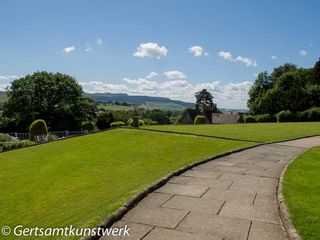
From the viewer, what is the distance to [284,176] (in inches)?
307

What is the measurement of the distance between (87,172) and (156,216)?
659 centimetres

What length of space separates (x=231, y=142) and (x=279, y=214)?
9.85 m

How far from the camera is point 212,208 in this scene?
5418 mm

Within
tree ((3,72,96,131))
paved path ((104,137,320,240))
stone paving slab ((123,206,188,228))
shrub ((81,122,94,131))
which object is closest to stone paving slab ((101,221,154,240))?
paved path ((104,137,320,240))

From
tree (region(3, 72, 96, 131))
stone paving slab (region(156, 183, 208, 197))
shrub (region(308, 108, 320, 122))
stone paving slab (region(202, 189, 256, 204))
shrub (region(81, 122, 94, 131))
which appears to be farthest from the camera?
tree (region(3, 72, 96, 131))

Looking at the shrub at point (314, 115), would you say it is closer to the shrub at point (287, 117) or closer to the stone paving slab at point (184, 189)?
the shrub at point (287, 117)

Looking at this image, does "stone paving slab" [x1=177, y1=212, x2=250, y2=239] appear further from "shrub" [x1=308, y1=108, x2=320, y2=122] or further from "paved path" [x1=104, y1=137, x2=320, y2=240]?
"shrub" [x1=308, y1=108, x2=320, y2=122]

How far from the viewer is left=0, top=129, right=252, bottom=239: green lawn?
679 centimetres

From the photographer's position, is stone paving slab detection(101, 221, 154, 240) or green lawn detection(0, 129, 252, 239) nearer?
stone paving slab detection(101, 221, 154, 240)

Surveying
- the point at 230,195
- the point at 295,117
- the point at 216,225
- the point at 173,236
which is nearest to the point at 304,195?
the point at 230,195

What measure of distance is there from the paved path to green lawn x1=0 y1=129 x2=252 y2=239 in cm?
66

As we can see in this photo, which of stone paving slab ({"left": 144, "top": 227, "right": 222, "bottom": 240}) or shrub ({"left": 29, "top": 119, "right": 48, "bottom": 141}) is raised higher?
stone paving slab ({"left": 144, "top": 227, "right": 222, "bottom": 240})

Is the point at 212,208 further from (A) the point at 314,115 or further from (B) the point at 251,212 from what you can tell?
(A) the point at 314,115

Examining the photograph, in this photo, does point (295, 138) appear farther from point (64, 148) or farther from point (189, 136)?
point (64, 148)
